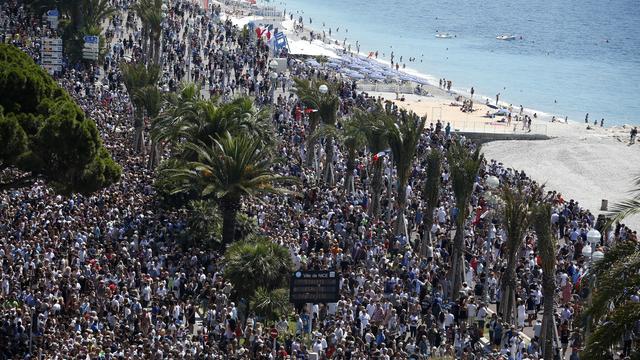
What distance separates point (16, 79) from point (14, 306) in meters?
5.18

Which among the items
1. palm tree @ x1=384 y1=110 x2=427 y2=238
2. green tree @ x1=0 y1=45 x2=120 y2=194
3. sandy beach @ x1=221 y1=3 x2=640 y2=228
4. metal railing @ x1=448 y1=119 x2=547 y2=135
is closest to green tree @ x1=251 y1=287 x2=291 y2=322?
green tree @ x1=0 y1=45 x2=120 y2=194

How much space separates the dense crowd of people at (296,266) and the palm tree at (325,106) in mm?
675

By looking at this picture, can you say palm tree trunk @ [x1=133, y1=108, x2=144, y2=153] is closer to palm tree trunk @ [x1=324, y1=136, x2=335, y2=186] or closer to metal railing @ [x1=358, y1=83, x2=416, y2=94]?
palm tree trunk @ [x1=324, y1=136, x2=335, y2=186]

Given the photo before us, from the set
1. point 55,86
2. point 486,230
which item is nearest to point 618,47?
point 486,230

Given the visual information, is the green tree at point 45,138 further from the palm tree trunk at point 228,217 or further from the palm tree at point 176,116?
the palm tree at point 176,116

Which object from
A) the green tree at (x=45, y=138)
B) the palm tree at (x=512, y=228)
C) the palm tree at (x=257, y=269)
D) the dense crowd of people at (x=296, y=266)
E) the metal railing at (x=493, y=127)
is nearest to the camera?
the dense crowd of people at (x=296, y=266)

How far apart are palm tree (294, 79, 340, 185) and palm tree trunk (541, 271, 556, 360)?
1591cm

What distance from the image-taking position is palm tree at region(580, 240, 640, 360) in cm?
1620

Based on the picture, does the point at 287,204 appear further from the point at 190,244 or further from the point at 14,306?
the point at 14,306

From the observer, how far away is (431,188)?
35031 millimetres

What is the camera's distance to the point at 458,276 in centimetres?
3188

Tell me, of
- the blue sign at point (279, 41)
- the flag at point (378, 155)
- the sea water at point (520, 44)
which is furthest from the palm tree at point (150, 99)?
the sea water at point (520, 44)

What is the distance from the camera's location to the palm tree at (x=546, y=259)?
1074 inches

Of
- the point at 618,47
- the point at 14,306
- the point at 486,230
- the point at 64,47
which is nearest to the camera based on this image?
the point at 14,306
